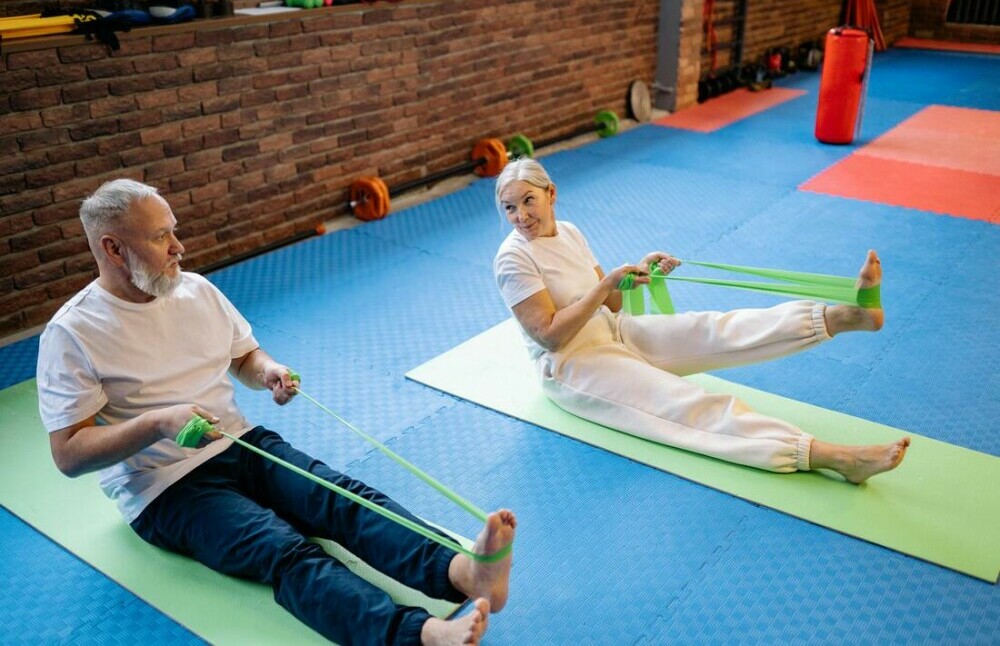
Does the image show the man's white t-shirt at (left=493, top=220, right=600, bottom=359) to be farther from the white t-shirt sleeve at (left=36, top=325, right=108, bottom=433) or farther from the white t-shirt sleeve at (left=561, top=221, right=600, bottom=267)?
the white t-shirt sleeve at (left=36, top=325, right=108, bottom=433)

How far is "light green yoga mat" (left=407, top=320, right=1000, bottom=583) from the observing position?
2.48 meters

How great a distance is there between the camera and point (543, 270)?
9.53 feet

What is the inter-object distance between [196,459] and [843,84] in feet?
18.8

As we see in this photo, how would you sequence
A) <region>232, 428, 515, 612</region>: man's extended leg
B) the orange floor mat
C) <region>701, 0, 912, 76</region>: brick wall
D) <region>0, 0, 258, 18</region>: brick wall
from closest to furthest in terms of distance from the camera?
1. <region>232, 428, 515, 612</region>: man's extended leg
2. <region>0, 0, 258, 18</region>: brick wall
3. <region>701, 0, 912, 76</region>: brick wall
4. the orange floor mat

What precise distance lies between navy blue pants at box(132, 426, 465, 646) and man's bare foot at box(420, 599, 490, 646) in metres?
0.03

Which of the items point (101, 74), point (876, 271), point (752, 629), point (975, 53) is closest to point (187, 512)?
point (752, 629)

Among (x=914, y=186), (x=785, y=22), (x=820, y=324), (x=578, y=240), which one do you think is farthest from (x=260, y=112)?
(x=785, y=22)

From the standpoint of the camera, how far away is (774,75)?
8.97 meters

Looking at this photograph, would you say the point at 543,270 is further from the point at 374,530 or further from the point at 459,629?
the point at 459,629

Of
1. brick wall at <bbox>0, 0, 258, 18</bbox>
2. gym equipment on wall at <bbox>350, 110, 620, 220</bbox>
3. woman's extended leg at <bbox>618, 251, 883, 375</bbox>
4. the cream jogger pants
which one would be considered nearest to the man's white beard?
the cream jogger pants

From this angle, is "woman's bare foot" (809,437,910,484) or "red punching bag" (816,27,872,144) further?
"red punching bag" (816,27,872,144)

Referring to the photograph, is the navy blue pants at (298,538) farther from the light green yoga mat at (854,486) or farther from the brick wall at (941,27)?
the brick wall at (941,27)

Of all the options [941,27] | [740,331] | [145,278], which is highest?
[145,278]

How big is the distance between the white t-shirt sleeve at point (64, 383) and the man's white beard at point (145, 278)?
207mm
